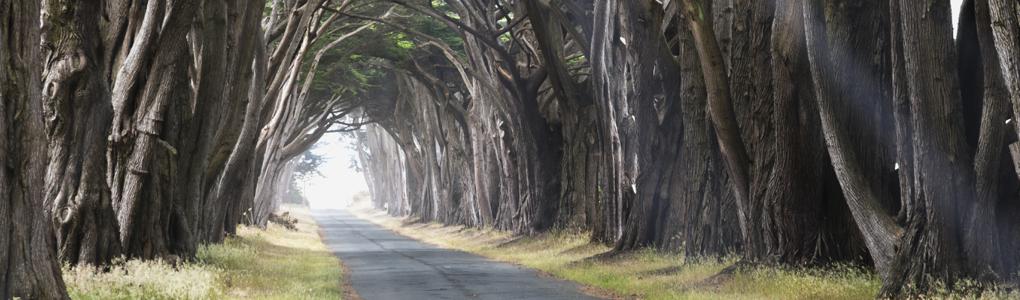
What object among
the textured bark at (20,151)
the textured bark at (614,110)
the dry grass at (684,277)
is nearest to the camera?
the textured bark at (20,151)

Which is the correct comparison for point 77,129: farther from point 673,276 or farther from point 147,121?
point 673,276

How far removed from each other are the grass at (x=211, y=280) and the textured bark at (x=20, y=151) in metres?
2.64

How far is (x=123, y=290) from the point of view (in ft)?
39.0

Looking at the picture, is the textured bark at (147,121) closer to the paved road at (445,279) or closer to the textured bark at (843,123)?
the paved road at (445,279)

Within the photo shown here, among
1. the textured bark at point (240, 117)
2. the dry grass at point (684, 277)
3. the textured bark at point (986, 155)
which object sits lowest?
the dry grass at point (684, 277)

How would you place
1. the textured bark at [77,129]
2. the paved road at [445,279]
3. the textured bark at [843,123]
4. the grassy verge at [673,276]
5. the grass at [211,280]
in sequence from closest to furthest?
1. the grass at [211,280]
2. the textured bark at [843,123]
3. the grassy verge at [673,276]
4. the textured bark at [77,129]
5. the paved road at [445,279]

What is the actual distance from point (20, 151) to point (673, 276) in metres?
9.84

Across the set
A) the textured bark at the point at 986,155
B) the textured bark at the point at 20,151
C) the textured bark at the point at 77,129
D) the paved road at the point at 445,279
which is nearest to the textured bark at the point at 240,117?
the paved road at the point at 445,279

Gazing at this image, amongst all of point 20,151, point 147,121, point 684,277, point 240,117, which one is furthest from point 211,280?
point 684,277

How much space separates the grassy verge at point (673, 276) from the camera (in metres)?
12.6

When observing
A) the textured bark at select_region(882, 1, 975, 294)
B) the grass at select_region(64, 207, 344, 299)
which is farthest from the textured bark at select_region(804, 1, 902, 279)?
the grass at select_region(64, 207, 344, 299)

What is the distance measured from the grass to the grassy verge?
3534 millimetres

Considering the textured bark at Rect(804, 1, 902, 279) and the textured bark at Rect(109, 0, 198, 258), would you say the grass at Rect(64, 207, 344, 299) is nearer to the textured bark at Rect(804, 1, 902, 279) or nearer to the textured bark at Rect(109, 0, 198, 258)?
the textured bark at Rect(109, 0, 198, 258)

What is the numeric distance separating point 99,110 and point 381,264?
10114 mm
